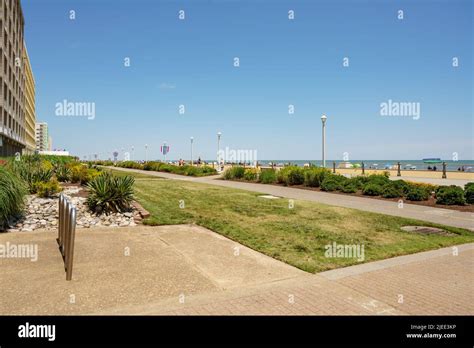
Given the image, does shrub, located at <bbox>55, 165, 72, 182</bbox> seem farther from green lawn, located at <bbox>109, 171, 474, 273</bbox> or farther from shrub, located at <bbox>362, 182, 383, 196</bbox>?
shrub, located at <bbox>362, 182, 383, 196</bbox>

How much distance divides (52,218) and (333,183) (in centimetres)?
1349

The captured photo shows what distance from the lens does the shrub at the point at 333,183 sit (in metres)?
17.7

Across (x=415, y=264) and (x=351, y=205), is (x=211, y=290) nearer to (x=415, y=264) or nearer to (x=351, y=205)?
(x=415, y=264)

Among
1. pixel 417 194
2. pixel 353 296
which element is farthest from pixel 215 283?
pixel 417 194

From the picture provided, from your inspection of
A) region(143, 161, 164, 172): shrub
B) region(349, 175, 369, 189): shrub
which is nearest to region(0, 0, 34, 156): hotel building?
region(143, 161, 164, 172): shrub

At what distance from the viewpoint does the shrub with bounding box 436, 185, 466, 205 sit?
41.1 ft

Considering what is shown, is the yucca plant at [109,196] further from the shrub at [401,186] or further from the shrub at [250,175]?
the shrub at [250,175]

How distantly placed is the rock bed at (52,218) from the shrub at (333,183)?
11084mm

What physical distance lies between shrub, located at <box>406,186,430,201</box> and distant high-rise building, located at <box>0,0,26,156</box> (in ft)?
133

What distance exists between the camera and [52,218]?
8688mm

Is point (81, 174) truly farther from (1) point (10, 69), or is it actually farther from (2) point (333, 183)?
(1) point (10, 69)

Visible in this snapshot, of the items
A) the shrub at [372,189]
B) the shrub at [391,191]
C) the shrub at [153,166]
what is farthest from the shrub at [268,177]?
the shrub at [153,166]

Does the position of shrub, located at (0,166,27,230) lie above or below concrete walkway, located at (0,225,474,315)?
above
